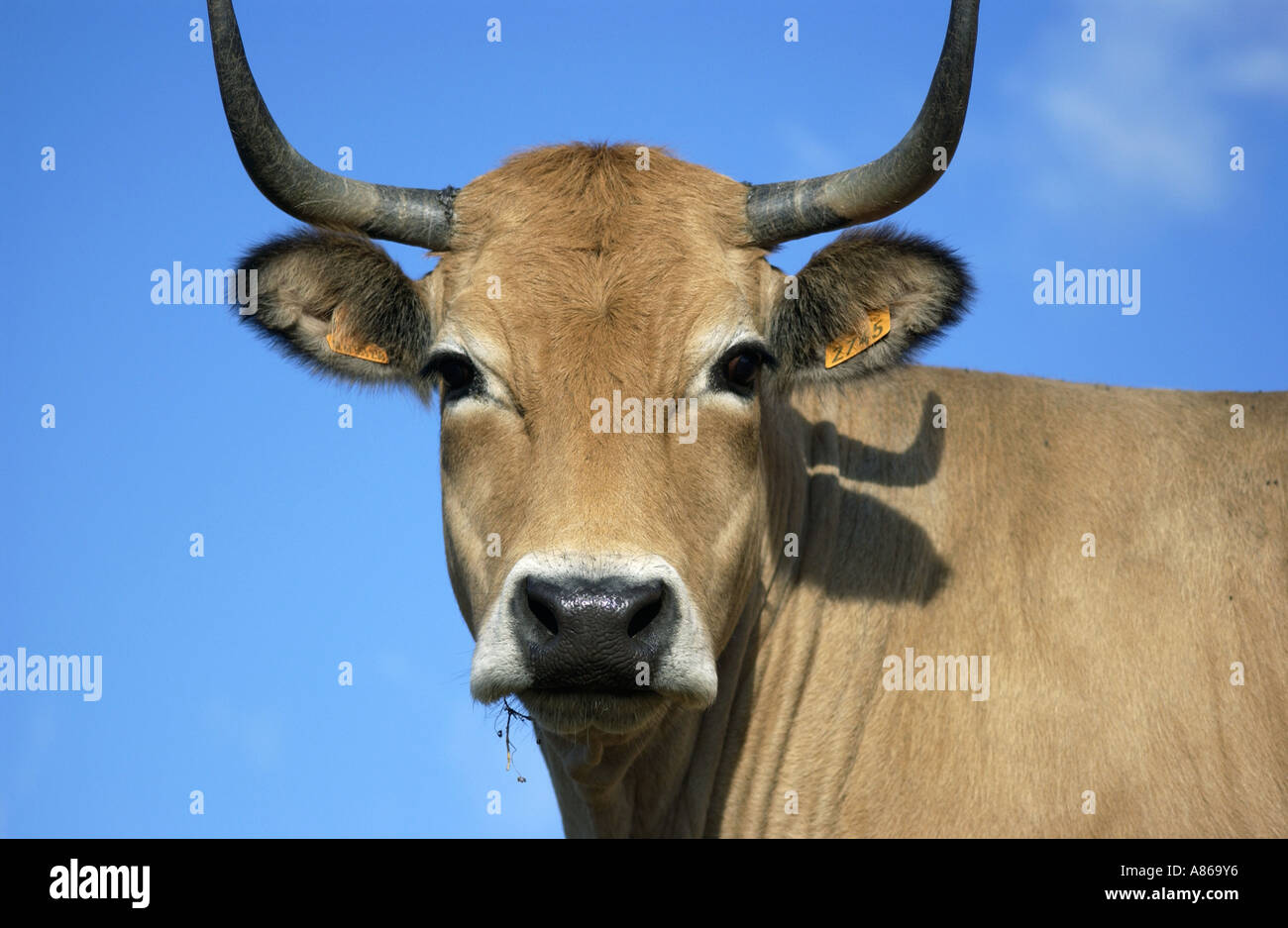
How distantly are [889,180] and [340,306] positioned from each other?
9.44ft

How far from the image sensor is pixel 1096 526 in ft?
22.6

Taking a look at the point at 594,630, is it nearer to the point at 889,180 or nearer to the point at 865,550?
the point at 865,550

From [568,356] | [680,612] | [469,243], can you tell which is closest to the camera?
[680,612]

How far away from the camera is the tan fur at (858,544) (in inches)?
234

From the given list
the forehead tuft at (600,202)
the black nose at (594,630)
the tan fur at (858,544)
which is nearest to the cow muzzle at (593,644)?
the black nose at (594,630)

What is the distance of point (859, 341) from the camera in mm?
6820

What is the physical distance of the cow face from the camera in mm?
5211

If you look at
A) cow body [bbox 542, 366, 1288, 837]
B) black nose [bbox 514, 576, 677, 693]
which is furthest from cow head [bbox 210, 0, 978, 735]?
cow body [bbox 542, 366, 1288, 837]

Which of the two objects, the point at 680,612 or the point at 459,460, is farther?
the point at 459,460
